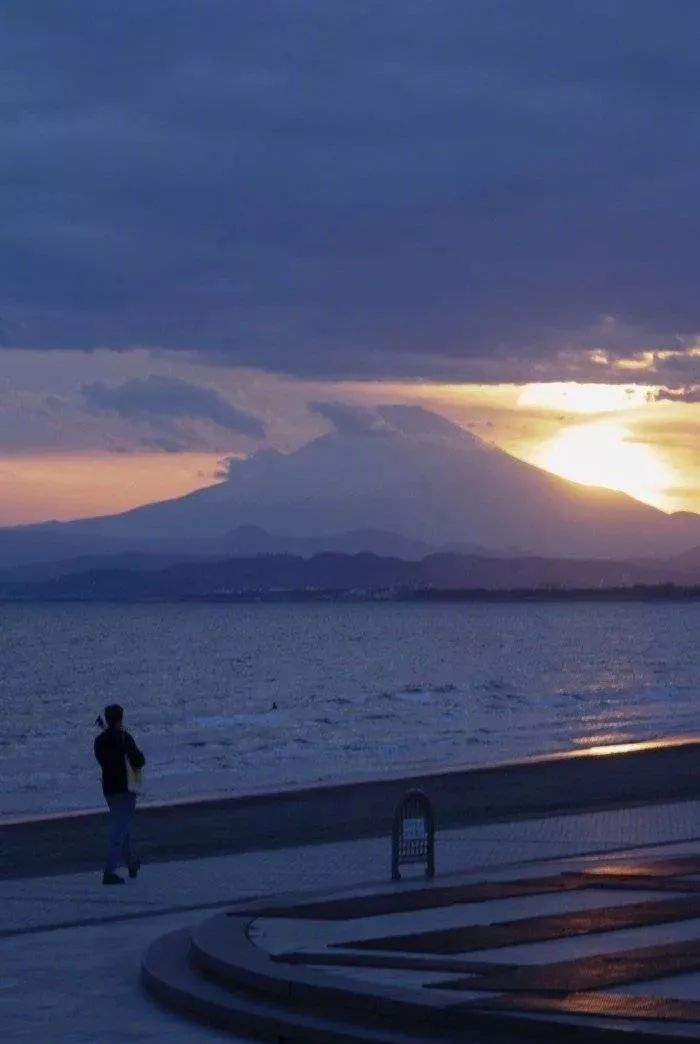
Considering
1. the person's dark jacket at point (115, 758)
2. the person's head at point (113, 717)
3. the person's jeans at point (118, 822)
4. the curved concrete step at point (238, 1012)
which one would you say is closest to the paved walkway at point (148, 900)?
the curved concrete step at point (238, 1012)

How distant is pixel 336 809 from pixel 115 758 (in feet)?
26.0

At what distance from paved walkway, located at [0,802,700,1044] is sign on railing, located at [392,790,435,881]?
276mm

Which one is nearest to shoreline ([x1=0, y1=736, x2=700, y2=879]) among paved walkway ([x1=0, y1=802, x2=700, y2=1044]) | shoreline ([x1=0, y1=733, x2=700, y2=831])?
shoreline ([x1=0, y1=733, x2=700, y2=831])

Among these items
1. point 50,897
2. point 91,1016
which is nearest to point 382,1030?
point 91,1016

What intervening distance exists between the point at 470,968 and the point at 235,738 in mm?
35454

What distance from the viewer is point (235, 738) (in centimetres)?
4538

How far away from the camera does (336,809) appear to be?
23094mm

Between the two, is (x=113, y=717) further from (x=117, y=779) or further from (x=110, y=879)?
(x=110, y=879)

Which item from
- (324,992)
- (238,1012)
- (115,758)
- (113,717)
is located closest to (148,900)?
(115,758)

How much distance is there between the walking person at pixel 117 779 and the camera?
1549cm

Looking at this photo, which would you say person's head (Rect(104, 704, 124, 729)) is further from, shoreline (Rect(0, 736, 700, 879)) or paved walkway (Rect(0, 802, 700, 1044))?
shoreline (Rect(0, 736, 700, 879))

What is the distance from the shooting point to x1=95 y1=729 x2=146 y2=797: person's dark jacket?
1550cm

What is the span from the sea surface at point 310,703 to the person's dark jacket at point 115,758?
485 inches

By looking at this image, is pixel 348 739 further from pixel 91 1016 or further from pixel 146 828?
pixel 91 1016
